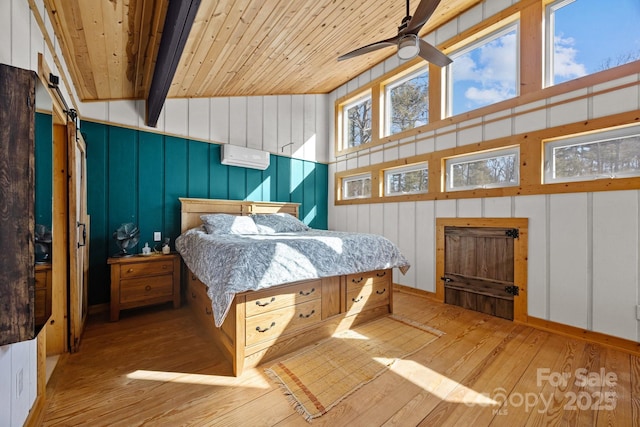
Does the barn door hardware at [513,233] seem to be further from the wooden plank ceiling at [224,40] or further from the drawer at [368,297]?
the wooden plank ceiling at [224,40]

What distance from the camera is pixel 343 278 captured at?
100 inches

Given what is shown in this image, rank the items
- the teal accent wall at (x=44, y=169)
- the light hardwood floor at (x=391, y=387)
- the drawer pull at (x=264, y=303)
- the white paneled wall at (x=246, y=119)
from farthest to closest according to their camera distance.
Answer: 1. the white paneled wall at (x=246, y=119)
2. the drawer pull at (x=264, y=303)
3. the light hardwood floor at (x=391, y=387)
4. the teal accent wall at (x=44, y=169)

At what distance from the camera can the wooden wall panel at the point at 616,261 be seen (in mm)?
2188

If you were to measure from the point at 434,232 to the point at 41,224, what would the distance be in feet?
12.2

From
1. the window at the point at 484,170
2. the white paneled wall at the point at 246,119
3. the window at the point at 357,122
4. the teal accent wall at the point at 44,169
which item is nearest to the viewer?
the teal accent wall at the point at 44,169

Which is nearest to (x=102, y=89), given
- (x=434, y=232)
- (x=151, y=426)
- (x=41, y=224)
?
(x=41, y=224)

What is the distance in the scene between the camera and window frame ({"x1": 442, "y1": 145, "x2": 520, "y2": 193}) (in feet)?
9.59

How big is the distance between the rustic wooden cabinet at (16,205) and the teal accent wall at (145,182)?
95.9 inches

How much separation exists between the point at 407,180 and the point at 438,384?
285 centimetres

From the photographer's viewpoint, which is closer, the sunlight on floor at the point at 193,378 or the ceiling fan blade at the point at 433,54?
the sunlight on floor at the point at 193,378

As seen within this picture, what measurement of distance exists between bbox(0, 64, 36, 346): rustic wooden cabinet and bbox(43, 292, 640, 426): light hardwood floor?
0.85 metres

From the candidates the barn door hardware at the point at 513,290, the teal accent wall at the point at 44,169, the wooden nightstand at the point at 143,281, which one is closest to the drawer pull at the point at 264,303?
the teal accent wall at the point at 44,169

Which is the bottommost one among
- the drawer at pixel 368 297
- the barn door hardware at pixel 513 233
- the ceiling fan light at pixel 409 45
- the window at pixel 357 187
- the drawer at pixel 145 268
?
the drawer at pixel 368 297

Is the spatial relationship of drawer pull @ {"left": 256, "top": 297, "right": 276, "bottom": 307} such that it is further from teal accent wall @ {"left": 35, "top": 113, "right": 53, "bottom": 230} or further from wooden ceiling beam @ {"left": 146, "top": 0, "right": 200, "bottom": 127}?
wooden ceiling beam @ {"left": 146, "top": 0, "right": 200, "bottom": 127}
